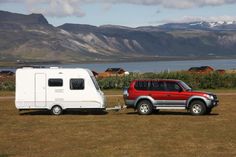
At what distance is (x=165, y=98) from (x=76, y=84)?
4.71 metres

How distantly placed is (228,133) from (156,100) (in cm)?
782

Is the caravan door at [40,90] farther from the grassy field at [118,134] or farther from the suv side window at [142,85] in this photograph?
the suv side window at [142,85]

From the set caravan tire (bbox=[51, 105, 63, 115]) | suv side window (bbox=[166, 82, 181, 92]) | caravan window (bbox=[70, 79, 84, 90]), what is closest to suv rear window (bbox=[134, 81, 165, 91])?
suv side window (bbox=[166, 82, 181, 92])

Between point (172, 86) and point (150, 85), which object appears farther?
point (150, 85)

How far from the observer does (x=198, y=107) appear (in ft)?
95.0

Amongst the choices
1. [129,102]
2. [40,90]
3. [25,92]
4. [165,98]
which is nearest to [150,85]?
[165,98]

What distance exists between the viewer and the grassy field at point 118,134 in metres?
18.0

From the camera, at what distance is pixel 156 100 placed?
2927 cm

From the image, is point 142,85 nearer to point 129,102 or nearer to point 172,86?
point 129,102

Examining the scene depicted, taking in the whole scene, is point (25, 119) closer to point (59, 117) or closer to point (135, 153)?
point (59, 117)

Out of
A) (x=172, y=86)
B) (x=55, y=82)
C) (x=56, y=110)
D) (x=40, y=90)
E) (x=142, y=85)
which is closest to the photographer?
(x=172, y=86)


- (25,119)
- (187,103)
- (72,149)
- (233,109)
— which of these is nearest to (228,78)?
(233,109)

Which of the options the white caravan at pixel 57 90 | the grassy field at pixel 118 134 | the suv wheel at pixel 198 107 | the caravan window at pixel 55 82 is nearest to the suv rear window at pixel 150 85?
the grassy field at pixel 118 134

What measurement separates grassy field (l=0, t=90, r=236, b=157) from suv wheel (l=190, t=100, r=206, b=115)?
58 centimetres
